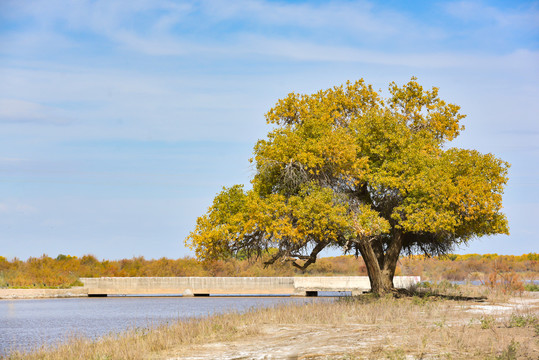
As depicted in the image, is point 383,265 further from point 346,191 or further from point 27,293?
point 27,293

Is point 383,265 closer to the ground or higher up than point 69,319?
higher up

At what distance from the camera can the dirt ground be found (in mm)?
13383

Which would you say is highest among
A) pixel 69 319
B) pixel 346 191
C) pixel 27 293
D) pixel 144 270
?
pixel 346 191

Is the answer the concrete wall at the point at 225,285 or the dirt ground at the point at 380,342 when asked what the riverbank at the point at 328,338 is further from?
the concrete wall at the point at 225,285

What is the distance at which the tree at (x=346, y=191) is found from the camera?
79.6 feet

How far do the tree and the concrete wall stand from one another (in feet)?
68.2

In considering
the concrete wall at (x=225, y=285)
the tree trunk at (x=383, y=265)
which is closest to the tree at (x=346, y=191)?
the tree trunk at (x=383, y=265)

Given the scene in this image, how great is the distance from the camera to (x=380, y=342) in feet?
48.5

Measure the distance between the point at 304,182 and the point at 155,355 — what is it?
40.4ft

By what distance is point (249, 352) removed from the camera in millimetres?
14656

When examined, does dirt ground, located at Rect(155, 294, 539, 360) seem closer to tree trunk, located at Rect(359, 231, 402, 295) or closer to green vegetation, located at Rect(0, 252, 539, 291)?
tree trunk, located at Rect(359, 231, 402, 295)

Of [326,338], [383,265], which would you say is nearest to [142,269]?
[383,265]

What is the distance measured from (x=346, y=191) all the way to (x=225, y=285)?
2667 cm

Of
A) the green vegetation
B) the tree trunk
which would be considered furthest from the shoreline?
the green vegetation
